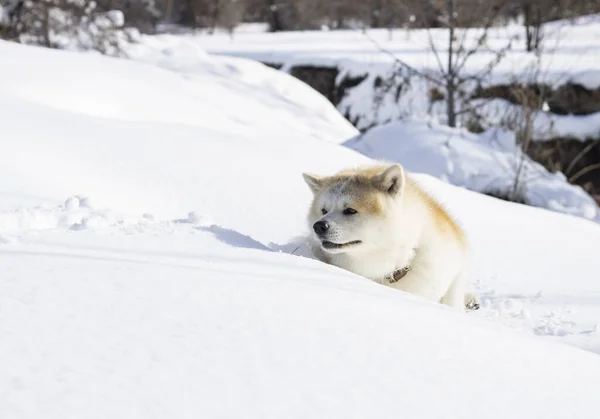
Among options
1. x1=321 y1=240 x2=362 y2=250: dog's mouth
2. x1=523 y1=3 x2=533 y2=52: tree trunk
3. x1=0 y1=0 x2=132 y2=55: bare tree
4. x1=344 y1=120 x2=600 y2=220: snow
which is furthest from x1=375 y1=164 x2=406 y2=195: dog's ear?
x1=523 y1=3 x2=533 y2=52: tree trunk

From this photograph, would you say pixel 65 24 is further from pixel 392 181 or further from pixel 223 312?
pixel 223 312

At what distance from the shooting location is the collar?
3371 mm

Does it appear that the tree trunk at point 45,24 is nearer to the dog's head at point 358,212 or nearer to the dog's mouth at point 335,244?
the dog's head at point 358,212

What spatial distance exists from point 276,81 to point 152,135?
8.19 meters

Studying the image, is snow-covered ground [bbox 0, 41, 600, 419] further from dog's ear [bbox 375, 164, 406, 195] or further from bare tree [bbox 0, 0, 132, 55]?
bare tree [bbox 0, 0, 132, 55]

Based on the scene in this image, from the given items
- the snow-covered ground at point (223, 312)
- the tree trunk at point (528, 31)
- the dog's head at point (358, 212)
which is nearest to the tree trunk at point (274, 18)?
the tree trunk at point (528, 31)

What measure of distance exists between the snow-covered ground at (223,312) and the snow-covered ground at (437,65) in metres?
5.87

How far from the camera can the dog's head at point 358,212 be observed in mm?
3236

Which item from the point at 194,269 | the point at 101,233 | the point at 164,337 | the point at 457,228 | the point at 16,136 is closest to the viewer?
the point at 164,337

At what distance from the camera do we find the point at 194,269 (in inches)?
96.5

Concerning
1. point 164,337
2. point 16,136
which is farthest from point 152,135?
point 164,337

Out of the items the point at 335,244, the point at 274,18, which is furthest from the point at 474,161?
the point at 274,18

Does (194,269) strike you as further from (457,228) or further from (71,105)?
(71,105)

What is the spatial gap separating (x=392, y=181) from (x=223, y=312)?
1.54m
